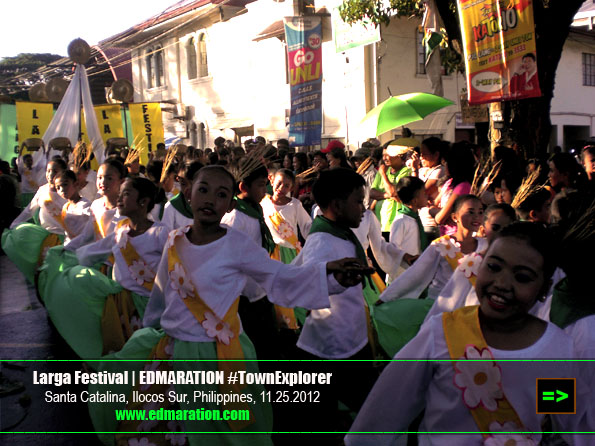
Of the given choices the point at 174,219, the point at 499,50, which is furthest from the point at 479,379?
the point at 499,50

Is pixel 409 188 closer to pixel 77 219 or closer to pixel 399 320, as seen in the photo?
pixel 399 320

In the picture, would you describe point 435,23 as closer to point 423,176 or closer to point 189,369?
point 423,176

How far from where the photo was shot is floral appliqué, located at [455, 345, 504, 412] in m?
2.22

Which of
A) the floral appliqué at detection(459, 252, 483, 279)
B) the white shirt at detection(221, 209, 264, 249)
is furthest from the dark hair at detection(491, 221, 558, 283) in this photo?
the white shirt at detection(221, 209, 264, 249)

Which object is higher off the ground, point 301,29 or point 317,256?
point 301,29

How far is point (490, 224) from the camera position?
4352mm

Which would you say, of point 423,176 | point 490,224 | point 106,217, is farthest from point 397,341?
point 423,176

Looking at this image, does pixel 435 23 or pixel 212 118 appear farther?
pixel 212 118

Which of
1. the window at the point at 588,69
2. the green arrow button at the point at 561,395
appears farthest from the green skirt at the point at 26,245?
the window at the point at 588,69

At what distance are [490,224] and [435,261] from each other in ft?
1.55

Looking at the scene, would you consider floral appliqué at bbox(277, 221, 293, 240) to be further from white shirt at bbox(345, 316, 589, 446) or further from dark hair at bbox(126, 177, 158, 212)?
white shirt at bbox(345, 316, 589, 446)

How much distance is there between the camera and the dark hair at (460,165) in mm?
6445

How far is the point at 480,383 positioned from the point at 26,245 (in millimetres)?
6404

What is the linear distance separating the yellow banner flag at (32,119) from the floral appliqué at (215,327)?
12.2 metres
